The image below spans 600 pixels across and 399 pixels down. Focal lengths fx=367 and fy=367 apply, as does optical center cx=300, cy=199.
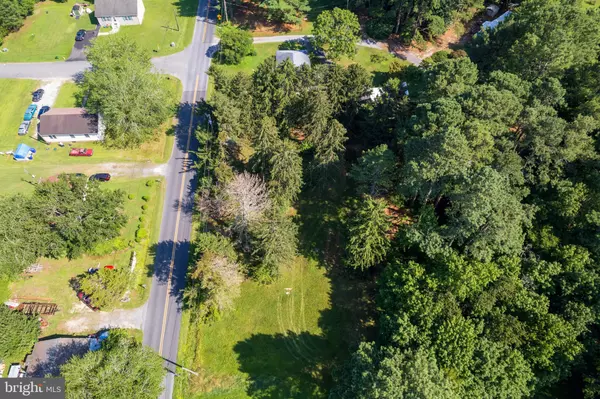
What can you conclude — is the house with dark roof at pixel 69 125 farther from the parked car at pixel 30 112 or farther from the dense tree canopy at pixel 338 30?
the dense tree canopy at pixel 338 30

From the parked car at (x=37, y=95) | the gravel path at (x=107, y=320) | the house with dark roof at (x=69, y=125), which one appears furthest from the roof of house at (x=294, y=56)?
the gravel path at (x=107, y=320)

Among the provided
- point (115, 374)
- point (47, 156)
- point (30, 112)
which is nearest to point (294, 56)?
point (47, 156)

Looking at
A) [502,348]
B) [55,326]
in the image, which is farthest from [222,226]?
[502,348]

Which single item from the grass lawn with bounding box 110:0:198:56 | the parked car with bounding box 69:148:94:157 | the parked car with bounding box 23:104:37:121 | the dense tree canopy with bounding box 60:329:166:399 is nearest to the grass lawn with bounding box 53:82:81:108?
the parked car with bounding box 23:104:37:121

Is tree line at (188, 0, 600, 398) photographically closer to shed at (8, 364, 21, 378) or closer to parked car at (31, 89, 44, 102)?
shed at (8, 364, 21, 378)

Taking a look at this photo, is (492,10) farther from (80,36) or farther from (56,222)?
(56,222)

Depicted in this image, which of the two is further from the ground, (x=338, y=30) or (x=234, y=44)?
(x=338, y=30)
